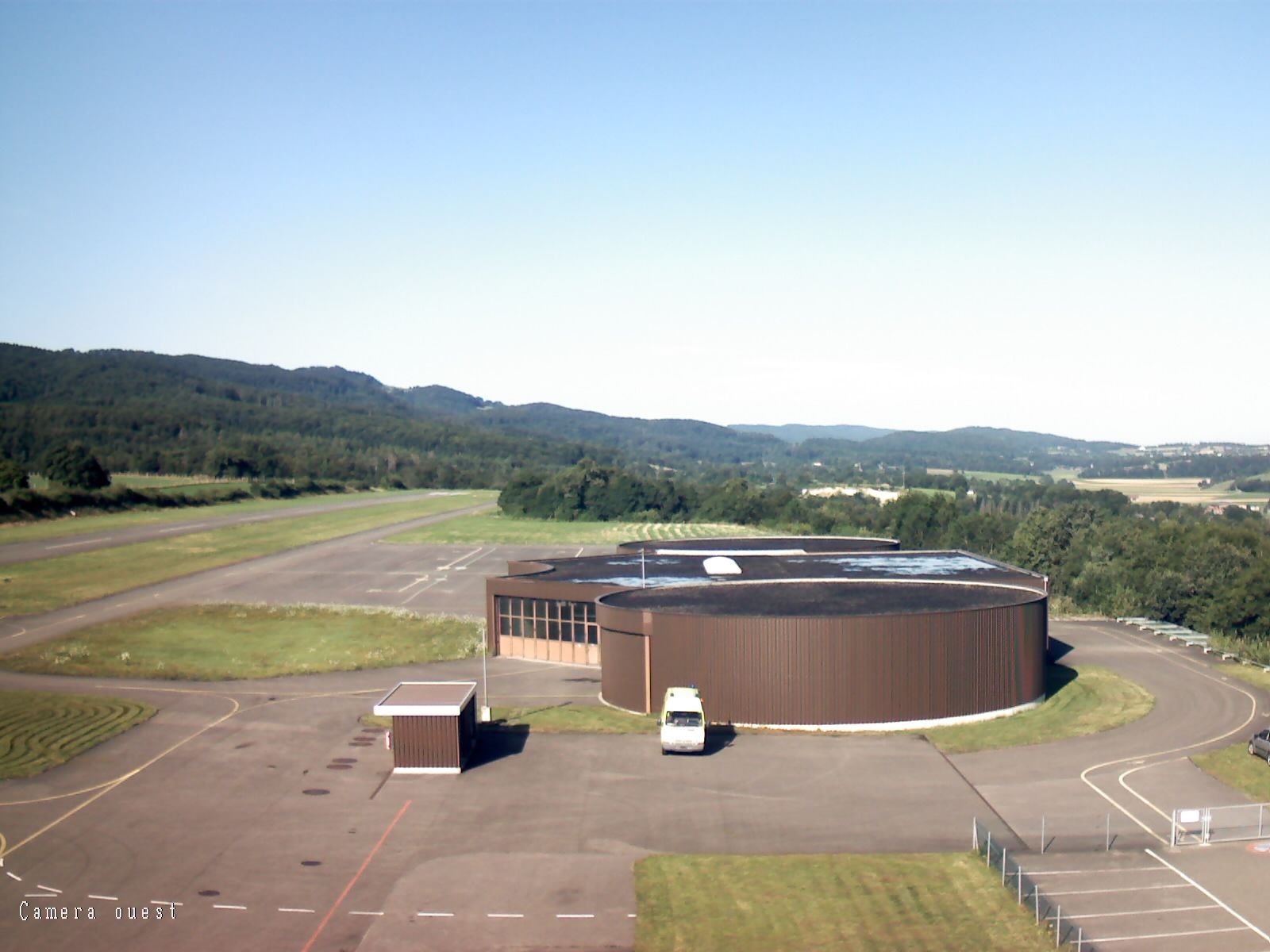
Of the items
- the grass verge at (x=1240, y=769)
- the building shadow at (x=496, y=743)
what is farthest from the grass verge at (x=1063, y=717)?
the building shadow at (x=496, y=743)

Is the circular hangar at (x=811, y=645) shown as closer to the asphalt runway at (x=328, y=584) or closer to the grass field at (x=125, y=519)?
the asphalt runway at (x=328, y=584)

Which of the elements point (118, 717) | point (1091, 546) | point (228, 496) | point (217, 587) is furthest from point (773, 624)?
point (228, 496)

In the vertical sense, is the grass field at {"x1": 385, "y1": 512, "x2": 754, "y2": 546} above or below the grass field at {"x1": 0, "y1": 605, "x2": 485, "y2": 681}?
above

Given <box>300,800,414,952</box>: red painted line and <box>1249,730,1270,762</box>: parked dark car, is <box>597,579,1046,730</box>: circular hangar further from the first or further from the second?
<box>300,800,414,952</box>: red painted line

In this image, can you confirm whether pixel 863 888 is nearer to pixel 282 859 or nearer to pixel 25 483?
pixel 282 859

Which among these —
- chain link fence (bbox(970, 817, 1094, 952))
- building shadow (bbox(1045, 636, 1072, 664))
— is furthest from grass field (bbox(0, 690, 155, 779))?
building shadow (bbox(1045, 636, 1072, 664))

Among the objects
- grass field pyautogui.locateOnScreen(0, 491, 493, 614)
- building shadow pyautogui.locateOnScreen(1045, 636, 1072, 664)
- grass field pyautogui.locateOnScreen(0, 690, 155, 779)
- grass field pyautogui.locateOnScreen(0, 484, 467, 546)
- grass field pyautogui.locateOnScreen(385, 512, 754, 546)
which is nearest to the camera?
grass field pyautogui.locateOnScreen(0, 690, 155, 779)
